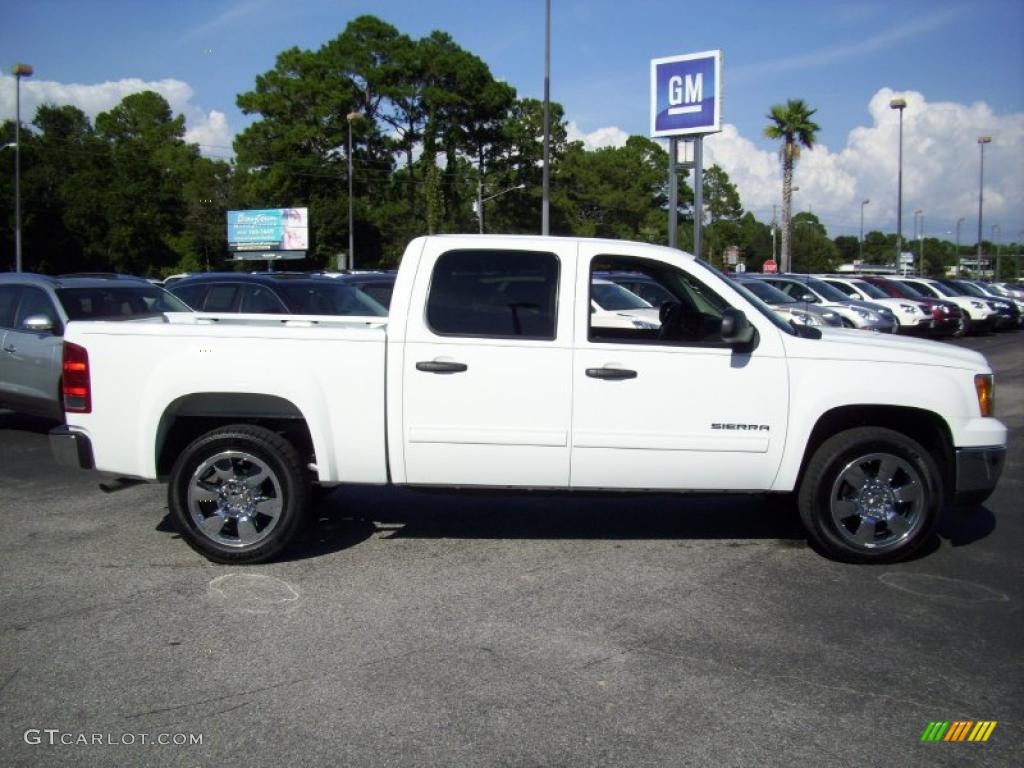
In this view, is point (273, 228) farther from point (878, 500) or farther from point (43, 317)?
point (878, 500)

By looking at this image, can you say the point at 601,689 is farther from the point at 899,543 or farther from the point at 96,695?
the point at 899,543

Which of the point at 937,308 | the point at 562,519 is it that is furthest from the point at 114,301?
the point at 937,308

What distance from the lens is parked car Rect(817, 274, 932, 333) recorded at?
79.3ft

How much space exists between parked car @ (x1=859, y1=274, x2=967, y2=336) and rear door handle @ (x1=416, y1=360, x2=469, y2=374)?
22376 millimetres

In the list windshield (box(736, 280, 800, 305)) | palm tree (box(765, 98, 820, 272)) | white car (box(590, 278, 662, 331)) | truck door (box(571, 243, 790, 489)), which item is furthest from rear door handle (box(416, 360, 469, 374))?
palm tree (box(765, 98, 820, 272))

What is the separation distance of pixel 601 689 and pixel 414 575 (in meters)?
1.77

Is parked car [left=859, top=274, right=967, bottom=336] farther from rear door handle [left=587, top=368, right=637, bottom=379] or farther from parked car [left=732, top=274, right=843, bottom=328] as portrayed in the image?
rear door handle [left=587, top=368, right=637, bottom=379]

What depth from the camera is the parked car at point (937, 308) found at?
990 inches

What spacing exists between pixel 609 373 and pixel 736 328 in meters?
0.75

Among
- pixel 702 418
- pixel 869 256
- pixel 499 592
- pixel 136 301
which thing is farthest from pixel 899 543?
pixel 869 256

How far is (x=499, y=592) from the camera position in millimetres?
5148

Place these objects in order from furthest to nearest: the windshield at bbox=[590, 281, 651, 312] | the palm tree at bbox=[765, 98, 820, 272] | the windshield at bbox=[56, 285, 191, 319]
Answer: the palm tree at bbox=[765, 98, 820, 272], the windshield at bbox=[590, 281, 651, 312], the windshield at bbox=[56, 285, 191, 319]

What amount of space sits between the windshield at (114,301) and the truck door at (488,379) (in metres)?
5.99

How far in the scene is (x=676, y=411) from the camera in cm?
546
